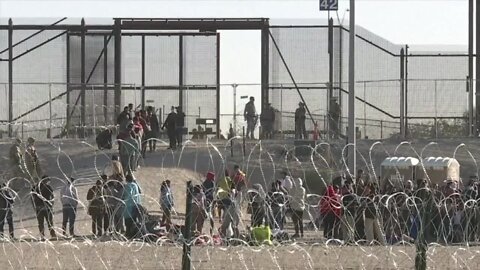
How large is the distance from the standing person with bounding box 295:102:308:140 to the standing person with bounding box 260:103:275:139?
0.70 meters

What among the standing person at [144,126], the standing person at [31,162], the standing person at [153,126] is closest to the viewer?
the standing person at [31,162]

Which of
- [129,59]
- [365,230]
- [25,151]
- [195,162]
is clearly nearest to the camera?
[365,230]

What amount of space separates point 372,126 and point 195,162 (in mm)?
7344

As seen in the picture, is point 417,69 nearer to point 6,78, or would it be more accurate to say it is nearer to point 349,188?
point 6,78

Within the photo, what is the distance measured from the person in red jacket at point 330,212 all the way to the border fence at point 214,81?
13647mm

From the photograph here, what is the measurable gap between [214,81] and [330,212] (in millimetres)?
16082

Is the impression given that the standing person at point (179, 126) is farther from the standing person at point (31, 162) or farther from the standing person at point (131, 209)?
the standing person at point (131, 209)

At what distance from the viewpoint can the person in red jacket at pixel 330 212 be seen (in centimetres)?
1716

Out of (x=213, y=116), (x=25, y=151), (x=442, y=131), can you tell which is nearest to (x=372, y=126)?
(x=442, y=131)

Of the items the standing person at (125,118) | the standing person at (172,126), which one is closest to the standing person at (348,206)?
the standing person at (125,118)

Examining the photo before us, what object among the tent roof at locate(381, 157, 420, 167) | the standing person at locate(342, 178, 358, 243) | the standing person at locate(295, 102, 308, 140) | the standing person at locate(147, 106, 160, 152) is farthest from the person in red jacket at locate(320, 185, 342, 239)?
the standing person at locate(295, 102, 308, 140)

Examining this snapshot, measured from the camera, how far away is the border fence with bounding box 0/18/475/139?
107 feet

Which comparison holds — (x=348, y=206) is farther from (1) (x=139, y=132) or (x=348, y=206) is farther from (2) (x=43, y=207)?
(1) (x=139, y=132)

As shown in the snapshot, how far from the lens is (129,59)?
34.8 meters
